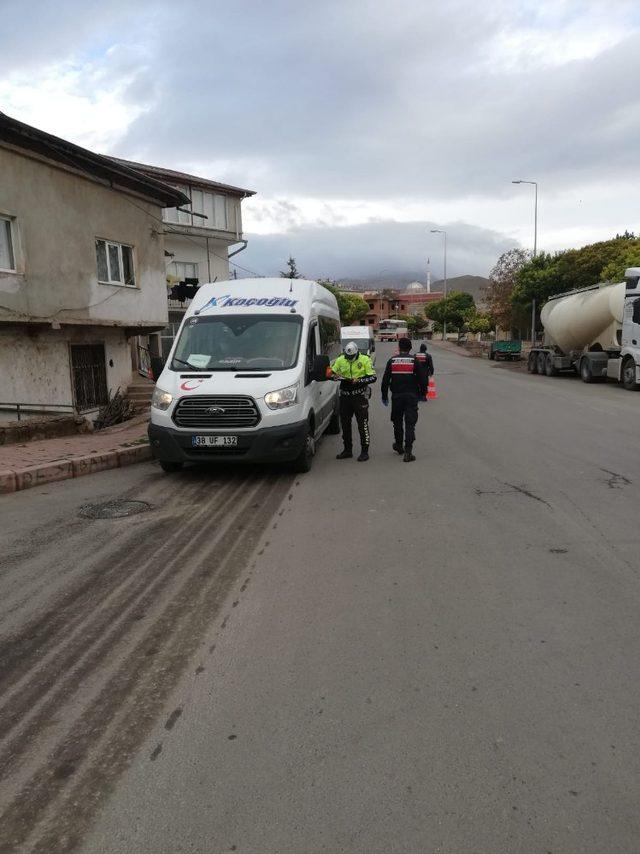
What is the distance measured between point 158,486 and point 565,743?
5.91 meters

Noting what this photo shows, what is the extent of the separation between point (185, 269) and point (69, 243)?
20.3m

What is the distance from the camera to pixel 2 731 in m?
2.90

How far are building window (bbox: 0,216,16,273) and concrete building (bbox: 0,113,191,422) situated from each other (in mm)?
19

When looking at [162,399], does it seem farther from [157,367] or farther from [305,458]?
[305,458]

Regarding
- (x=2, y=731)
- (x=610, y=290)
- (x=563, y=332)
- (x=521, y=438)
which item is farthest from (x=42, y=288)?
(x=563, y=332)

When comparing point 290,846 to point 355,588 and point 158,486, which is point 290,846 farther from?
point 158,486

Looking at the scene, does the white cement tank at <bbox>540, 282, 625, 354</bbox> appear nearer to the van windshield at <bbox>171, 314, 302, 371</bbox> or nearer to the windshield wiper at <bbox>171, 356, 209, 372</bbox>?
the van windshield at <bbox>171, 314, 302, 371</bbox>

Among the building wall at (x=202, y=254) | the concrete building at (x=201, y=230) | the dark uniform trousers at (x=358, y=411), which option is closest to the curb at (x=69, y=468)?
the dark uniform trousers at (x=358, y=411)

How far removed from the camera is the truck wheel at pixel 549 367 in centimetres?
2587

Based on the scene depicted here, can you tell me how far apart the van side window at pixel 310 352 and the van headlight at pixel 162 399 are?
1760 millimetres

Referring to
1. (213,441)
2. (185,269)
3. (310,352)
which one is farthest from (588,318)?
(185,269)

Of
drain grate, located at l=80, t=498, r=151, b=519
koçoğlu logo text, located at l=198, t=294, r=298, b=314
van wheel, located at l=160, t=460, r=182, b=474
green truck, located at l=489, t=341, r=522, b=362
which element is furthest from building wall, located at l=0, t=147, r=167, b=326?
green truck, located at l=489, t=341, r=522, b=362

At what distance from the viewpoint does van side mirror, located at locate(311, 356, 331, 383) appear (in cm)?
866

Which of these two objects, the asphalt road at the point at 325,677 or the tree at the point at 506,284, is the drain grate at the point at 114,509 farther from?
the tree at the point at 506,284
